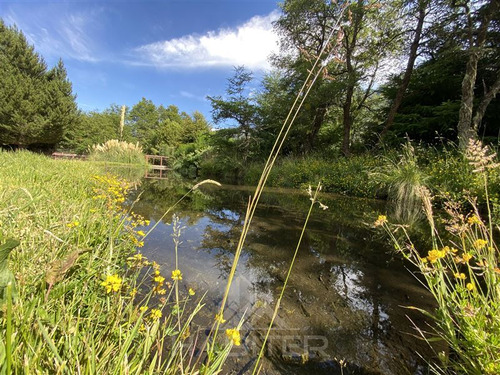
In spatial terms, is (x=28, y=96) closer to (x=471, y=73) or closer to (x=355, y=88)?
(x=355, y=88)

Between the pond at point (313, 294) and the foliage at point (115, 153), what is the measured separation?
48.5 feet

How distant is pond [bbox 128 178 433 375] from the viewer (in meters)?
1.15

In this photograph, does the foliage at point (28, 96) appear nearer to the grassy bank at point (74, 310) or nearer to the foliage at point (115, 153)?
the foliage at point (115, 153)

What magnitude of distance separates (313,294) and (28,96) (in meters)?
18.4

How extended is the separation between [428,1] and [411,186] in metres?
5.37

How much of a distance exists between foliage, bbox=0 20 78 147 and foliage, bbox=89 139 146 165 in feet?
7.79

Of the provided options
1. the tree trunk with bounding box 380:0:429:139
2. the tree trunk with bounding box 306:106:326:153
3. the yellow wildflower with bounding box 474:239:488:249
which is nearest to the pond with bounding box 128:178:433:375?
the yellow wildflower with bounding box 474:239:488:249

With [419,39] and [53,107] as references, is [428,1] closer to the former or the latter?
[419,39]

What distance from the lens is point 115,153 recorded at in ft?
52.6

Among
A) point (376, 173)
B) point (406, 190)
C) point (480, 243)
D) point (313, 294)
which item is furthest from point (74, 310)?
point (376, 173)

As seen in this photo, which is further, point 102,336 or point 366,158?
point 366,158

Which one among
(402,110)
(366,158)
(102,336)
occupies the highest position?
(402,110)

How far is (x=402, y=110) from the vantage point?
28.8ft

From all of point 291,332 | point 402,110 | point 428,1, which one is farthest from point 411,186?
point 402,110
